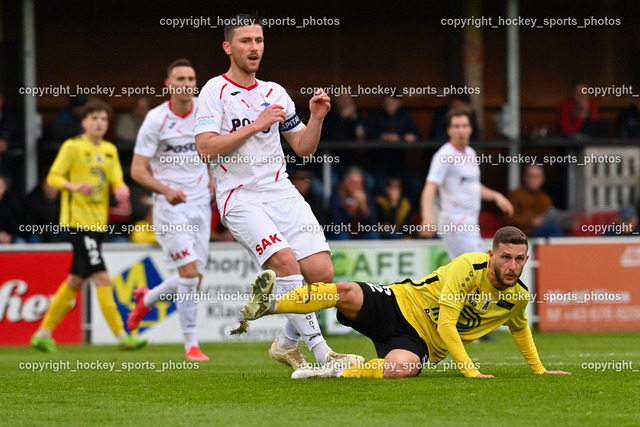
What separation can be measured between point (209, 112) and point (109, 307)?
458 cm

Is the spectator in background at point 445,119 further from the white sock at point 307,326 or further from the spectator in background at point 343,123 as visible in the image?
the white sock at point 307,326

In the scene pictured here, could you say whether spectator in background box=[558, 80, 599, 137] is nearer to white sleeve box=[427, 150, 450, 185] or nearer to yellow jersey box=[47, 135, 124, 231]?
white sleeve box=[427, 150, 450, 185]

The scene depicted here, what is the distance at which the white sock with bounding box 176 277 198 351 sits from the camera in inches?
401

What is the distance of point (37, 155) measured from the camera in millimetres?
15516

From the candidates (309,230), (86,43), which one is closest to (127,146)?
(86,43)

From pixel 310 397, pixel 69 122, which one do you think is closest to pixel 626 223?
pixel 69 122

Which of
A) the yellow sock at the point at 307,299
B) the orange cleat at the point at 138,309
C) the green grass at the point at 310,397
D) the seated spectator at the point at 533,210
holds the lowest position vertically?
the green grass at the point at 310,397

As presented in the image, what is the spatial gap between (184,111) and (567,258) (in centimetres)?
616

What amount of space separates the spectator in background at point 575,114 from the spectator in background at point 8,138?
7.87 meters

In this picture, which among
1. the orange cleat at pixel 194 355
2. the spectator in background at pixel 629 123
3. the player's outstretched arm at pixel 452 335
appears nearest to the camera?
the player's outstretched arm at pixel 452 335

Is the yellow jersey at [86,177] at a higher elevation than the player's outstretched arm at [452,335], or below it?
higher

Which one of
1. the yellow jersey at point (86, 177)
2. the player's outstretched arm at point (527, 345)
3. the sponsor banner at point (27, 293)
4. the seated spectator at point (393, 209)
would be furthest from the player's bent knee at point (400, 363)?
the seated spectator at point (393, 209)

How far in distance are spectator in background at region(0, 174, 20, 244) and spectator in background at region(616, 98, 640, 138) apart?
8.96 m

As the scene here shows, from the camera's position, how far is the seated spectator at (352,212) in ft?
48.4
